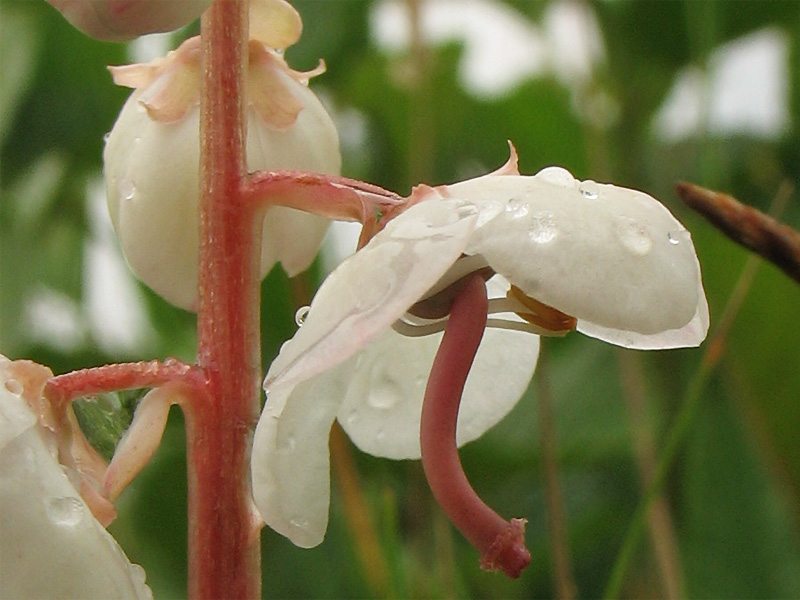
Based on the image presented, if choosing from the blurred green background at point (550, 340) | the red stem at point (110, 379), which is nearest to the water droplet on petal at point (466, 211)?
the red stem at point (110, 379)

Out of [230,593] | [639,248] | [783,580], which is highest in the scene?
[639,248]

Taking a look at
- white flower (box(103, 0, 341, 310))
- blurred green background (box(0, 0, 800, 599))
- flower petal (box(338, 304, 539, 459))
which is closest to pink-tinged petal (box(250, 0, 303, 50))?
white flower (box(103, 0, 341, 310))

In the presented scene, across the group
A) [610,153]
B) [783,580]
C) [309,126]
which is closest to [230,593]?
[309,126]

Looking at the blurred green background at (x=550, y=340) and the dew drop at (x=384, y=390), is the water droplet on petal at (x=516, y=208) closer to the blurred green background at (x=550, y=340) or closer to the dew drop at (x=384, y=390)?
Result: the dew drop at (x=384, y=390)

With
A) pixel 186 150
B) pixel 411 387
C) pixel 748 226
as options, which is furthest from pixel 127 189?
pixel 748 226

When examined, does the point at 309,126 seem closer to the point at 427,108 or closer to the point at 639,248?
the point at 639,248

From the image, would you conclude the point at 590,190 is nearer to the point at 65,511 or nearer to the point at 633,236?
the point at 633,236
